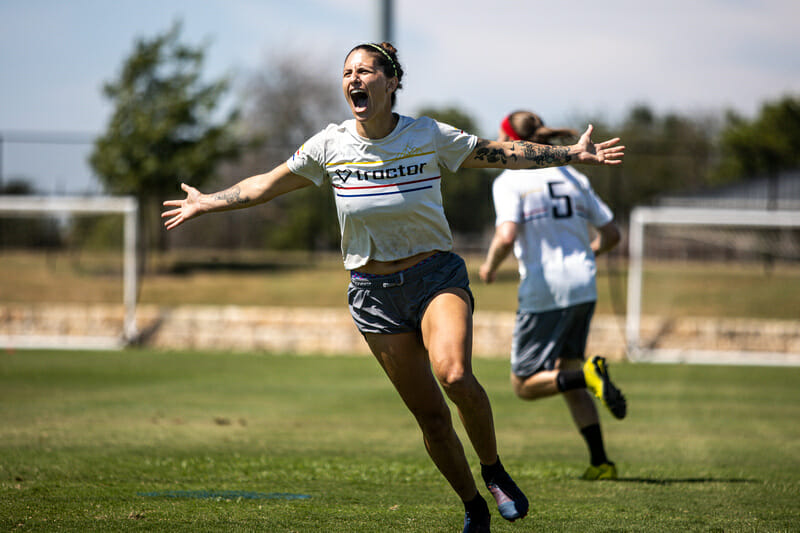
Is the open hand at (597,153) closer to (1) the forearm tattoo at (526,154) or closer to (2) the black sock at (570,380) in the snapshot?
(1) the forearm tattoo at (526,154)

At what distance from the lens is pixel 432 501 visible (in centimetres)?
467

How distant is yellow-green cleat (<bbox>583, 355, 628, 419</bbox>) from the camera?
5.05 meters

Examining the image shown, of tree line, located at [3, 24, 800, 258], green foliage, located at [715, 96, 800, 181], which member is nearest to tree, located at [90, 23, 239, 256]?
tree line, located at [3, 24, 800, 258]

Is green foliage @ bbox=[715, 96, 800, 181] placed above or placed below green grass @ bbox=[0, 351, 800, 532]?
above

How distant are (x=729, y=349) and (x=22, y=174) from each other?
1355 cm

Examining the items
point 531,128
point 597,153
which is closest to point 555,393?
point 531,128

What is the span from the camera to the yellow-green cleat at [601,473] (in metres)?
5.39

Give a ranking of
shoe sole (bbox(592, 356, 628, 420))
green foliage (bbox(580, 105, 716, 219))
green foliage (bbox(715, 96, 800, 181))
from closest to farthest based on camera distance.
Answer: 1. shoe sole (bbox(592, 356, 628, 420))
2. green foliage (bbox(580, 105, 716, 219))
3. green foliage (bbox(715, 96, 800, 181))

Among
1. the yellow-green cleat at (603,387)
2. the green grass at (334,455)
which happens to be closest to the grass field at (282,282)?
the green grass at (334,455)

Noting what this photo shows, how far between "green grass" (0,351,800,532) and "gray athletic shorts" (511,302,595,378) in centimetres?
72

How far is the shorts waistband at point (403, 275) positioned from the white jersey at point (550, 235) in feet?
6.11

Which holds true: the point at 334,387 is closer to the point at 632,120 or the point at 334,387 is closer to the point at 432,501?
the point at 432,501

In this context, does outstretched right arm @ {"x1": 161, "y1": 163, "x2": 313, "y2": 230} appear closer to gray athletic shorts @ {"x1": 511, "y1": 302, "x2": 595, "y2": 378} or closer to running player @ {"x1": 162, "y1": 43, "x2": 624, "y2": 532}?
running player @ {"x1": 162, "y1": 43, "x2": 624, "y2": 532}

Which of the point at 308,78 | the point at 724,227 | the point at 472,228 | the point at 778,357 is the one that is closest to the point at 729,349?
the point at 778,357
